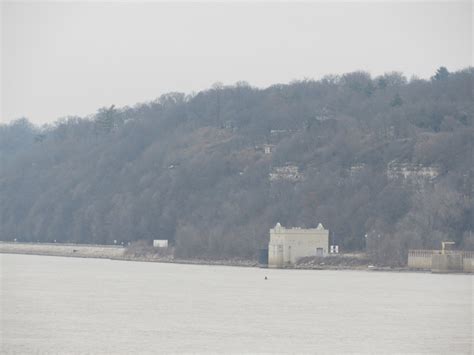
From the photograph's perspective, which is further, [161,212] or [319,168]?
[161,212]

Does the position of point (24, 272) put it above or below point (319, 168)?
below

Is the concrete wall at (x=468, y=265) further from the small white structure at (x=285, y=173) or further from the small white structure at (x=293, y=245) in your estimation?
the small white structure at (x=285, y=173)

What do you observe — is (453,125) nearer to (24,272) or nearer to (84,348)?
(24,272)

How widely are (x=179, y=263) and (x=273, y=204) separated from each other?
669 inches

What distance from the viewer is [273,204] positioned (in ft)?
593

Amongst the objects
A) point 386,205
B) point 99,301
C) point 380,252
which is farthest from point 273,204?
point 99,301

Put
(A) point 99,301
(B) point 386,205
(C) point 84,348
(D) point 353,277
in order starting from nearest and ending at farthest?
1. (C) point 84,348
2. (A) point 99,301
3. (D) point 353,277
4. (B) point 386,205

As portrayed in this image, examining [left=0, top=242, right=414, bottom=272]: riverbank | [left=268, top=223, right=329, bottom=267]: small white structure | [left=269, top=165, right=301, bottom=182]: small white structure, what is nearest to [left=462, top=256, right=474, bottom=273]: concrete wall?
[left=0, top=242, right=414, bottom=272]: riverbank

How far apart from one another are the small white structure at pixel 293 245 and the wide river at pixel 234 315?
1030 inches

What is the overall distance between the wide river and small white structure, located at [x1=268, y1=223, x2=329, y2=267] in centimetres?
2617

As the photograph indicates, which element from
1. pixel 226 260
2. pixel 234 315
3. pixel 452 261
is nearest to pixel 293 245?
pixel 452 261

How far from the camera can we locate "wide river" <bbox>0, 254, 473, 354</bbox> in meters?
64.6

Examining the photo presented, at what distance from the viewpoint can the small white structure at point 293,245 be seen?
484ft

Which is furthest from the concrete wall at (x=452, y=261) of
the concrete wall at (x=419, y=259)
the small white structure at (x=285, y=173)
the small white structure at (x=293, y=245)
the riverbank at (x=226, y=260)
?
the small white structure at (x=285, y=173)
